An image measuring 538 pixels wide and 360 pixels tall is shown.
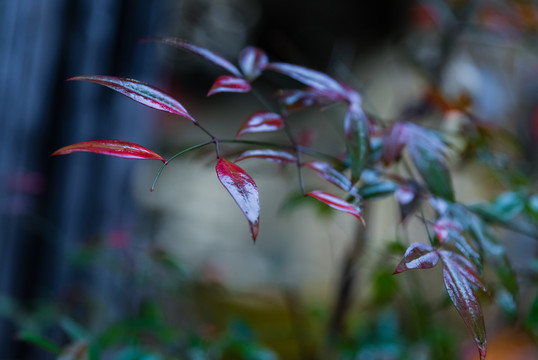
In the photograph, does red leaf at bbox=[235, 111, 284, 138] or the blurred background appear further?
the blurred background

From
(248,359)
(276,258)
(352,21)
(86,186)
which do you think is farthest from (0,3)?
(276,258)

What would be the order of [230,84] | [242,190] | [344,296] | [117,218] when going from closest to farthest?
[242,190]
[230,84]
[344,296]
[117,218]

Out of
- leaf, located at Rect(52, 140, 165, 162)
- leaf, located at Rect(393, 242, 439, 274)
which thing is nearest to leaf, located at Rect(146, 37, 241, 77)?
leaf, located at Rect(52, 140, 165, 162)

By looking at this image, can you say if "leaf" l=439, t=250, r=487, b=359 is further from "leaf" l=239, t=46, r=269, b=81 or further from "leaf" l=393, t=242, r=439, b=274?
"leaf" l=239, t=46, r=269, b=81

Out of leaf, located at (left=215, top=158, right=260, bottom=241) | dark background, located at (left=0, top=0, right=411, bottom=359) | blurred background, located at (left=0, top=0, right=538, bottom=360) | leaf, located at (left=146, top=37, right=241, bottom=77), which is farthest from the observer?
dark background, located at (left=0, top=0, right=411, bottom=359)

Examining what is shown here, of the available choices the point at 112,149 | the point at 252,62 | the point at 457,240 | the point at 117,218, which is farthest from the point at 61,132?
the point at 457,240

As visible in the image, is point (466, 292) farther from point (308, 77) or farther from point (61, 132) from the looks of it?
point (61, 132)
